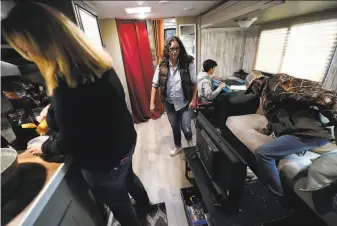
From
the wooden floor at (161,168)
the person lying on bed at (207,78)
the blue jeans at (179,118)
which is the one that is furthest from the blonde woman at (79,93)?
the person lying on bed at (207,78)

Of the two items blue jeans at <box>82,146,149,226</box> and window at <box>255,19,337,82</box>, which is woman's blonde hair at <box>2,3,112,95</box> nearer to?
blue jeans at <box>82,146,149,226</box>

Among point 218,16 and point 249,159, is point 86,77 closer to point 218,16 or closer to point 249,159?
point 218,16

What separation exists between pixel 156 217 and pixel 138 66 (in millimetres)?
1792

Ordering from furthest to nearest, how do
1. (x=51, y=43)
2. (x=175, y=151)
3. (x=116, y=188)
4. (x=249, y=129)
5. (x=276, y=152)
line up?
(x=175, y=151) → (x=249, y=129) → (x=276, y=152) → (x=116, y=188) → (x=51, y=43)

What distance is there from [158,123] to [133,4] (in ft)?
6.78

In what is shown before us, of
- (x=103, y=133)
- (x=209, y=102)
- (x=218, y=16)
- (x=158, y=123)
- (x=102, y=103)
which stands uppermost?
(x=218, y=16)

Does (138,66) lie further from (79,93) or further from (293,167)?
(293,167)

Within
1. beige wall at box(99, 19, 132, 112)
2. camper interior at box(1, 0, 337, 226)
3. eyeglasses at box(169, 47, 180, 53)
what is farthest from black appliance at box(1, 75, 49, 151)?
eyeglasses at box(169, 47, 180, 53)

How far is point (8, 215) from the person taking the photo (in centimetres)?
43

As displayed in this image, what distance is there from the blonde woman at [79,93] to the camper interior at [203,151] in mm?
43

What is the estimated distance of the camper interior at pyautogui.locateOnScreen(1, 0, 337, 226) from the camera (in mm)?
432

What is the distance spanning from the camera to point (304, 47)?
1.94 ft

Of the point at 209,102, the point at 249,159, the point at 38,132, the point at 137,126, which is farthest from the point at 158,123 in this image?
the point at 38,132

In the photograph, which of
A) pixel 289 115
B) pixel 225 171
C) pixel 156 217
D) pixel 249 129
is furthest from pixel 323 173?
pixel 156 217
